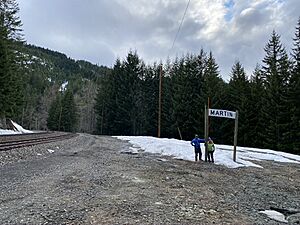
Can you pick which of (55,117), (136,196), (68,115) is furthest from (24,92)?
(136,196)

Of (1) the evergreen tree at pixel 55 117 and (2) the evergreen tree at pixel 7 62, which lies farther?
(1) the evergreen tree at pixel 55 117

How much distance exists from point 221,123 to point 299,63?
45.1 ft

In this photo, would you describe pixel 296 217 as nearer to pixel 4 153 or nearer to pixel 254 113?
pixel 4 153

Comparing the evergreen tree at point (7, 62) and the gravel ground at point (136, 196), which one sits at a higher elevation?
the evergreen tree at point (7, 62)

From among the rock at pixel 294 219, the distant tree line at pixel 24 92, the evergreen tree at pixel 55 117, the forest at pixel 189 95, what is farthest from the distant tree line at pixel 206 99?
the rock at pixel 294 219

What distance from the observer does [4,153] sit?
51.3 feet

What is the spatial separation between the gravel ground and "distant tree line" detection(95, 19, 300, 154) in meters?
24.6

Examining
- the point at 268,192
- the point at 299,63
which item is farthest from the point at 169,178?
the point at 299,63

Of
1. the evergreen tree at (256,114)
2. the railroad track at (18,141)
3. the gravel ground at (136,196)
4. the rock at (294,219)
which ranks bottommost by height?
the rock at (294,219)

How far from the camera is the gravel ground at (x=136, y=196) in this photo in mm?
5676

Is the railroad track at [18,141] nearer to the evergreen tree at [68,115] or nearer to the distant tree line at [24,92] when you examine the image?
the distant tree line at [24,92]

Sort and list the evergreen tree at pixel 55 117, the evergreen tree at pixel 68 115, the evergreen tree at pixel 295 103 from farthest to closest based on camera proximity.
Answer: the evergreen tree at pixel 55 117 → the evergreen tree at pixel 68 115 → the evergreen tree at pixel 295 103

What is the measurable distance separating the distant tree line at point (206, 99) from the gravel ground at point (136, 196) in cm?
2458

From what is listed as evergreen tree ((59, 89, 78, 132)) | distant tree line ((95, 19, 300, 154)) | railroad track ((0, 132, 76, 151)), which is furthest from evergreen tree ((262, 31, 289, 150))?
evergreen tree ((59, 89, 78, 132))
